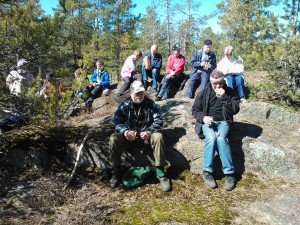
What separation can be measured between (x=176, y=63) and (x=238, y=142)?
18.3ft

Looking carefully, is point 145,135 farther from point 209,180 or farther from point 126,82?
point 126,82

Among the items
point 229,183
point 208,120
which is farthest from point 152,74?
point 229,183

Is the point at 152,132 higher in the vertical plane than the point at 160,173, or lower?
higher

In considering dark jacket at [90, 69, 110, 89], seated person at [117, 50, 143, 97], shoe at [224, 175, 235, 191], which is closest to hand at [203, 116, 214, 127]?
A: shoe at [224, 175, 235, 191]

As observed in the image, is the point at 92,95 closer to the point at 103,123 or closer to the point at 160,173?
the point at 103,123

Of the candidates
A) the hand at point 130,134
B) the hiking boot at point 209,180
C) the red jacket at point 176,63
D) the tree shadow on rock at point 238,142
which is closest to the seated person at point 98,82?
the red jacket at point 176,63

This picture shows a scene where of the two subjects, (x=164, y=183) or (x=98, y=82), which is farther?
(x=98, y=82)

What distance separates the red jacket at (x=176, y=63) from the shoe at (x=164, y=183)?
6410mm

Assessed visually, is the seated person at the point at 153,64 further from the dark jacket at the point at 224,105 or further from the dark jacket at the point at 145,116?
the dark jacket at the point at 145,116

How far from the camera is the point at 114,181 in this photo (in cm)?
577

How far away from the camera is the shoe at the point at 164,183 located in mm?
5561

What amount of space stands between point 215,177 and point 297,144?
76.8 inches

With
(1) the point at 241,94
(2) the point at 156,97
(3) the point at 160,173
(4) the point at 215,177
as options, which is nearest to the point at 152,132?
(3) the point at 160,173

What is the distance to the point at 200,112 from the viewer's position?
6.25 metres
